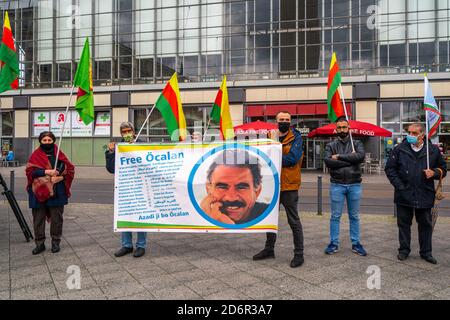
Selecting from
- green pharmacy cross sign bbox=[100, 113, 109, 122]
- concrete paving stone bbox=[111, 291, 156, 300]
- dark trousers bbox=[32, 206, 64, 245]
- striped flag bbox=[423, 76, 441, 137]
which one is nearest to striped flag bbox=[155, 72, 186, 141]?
dark trousers bbox=[32, 206, 64, 245]

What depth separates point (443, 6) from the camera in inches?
1076

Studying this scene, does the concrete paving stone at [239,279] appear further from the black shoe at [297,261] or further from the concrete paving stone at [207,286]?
the black shoe at [297,261]

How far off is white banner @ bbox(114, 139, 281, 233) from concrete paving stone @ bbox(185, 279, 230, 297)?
0.95 m

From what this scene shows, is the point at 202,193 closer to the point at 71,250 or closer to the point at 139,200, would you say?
the point at 139,200

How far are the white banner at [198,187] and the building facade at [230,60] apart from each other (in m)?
22.9

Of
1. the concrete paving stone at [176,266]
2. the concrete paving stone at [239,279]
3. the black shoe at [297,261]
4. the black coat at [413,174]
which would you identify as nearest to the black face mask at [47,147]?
the concrete paving stone at [176,266]

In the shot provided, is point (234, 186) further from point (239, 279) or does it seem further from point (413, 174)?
point (413, 174)

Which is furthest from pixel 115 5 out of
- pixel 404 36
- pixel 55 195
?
pixel 55 195

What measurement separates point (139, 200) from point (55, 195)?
1.26m

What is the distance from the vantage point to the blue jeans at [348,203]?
5.50 meters

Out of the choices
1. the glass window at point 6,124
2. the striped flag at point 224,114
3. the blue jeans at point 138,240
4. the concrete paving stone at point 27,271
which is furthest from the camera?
the glass window at point 6,124

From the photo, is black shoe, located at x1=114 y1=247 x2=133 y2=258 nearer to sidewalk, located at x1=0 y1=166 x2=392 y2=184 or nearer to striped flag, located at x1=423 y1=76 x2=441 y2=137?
striped flag, located at x1=423 y1=76 x2=441 y2=137

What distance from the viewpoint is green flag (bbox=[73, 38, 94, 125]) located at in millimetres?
5715

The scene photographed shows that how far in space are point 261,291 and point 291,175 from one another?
1631 mm
